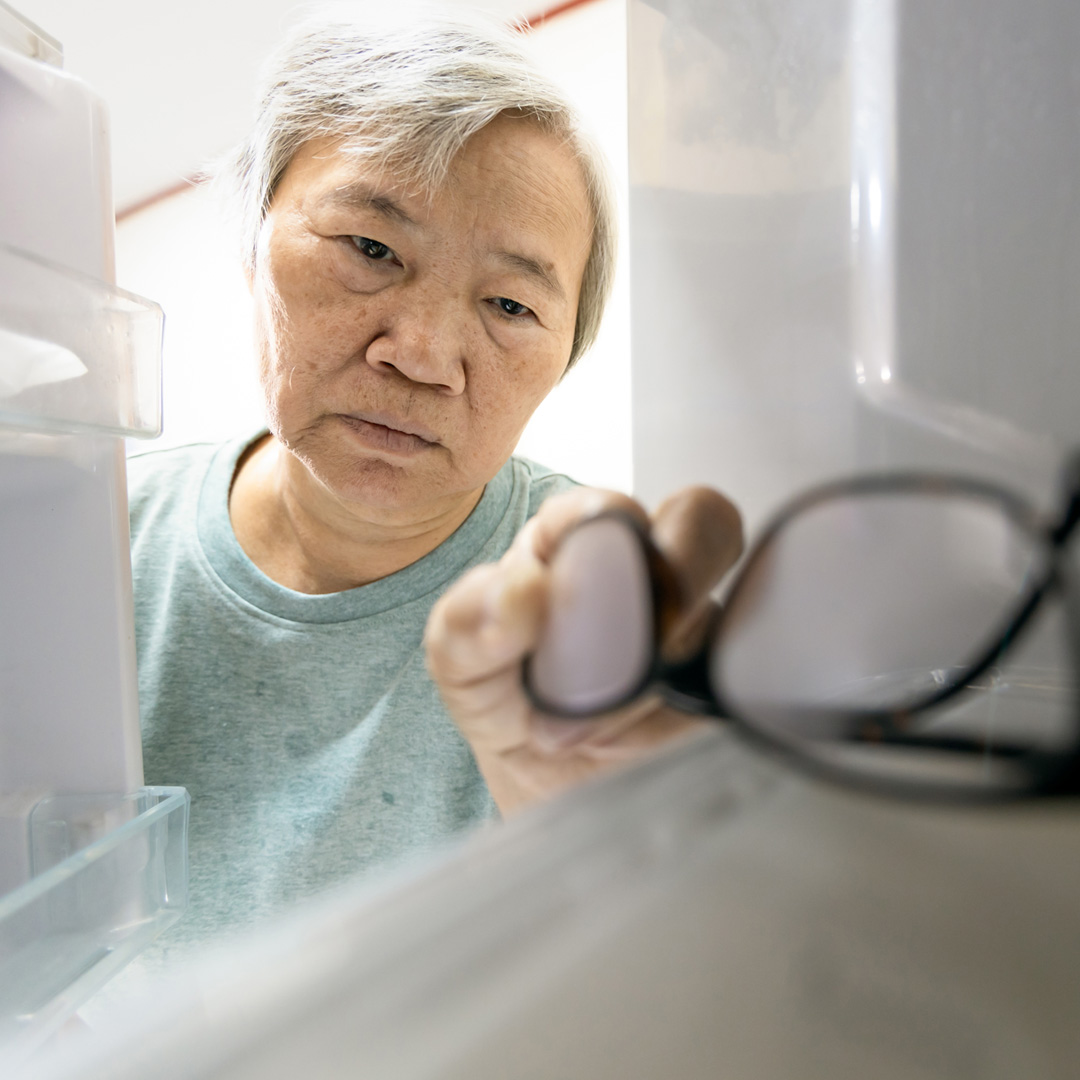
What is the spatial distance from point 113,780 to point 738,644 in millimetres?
256

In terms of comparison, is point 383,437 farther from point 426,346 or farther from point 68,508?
point 68,508

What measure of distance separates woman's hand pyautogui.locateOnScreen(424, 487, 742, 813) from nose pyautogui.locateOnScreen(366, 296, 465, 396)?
0.06 metres

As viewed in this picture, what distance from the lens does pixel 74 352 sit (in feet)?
0.86

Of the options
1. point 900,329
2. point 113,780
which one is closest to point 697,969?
point 900,329

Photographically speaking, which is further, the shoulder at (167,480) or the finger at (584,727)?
the shoulder at (167,480)

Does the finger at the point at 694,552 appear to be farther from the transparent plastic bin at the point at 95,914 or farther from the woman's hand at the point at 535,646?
the transparent plastic bin at the point at 95,914

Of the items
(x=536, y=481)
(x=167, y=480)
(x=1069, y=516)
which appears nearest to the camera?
(x=1069, y=516)

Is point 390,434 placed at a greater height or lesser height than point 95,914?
greater

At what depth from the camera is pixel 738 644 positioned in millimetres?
126

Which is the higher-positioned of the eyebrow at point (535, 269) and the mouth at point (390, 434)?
the eyebrow at point (535, 269)

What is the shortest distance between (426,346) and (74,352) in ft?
0.54

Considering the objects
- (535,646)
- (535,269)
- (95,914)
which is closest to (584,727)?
(535,646)

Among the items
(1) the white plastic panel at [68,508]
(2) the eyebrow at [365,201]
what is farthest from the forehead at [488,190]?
(1) the white plastic panel at [68,508]

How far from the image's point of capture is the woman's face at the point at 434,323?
177mm
